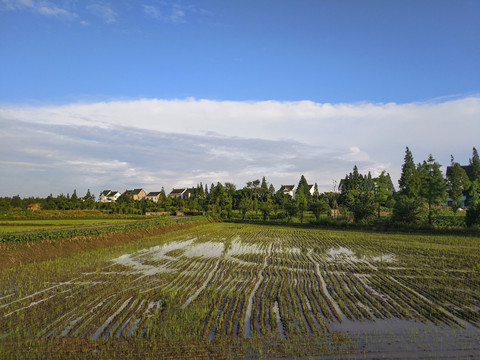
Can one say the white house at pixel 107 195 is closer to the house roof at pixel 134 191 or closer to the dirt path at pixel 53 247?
the house roof at pixel 134 191

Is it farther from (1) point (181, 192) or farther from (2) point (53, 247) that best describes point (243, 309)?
(1) point (181, 192)

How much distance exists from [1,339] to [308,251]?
16.1m

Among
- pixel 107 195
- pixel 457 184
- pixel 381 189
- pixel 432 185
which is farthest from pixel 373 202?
pixel 107 195

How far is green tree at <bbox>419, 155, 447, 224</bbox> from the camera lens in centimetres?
3241

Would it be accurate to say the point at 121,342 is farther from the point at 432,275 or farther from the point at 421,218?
the point at 421,218

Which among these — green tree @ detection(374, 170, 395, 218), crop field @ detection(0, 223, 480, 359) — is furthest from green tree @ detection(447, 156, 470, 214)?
crop field @ detection(0, 223, 480, 359)

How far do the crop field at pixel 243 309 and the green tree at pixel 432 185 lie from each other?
1976 centimetres

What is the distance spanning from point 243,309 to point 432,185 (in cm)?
3162

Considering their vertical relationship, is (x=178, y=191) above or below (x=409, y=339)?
→ above

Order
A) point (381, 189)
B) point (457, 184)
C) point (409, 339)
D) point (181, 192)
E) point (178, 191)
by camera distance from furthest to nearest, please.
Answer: point (178, 191), point (181, 192), point (457, 184), point (381, 189), point (409, 339)

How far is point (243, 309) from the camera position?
8539 millimetres

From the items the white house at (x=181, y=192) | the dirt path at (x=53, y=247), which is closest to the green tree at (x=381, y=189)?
the dirt path at (x=53, y=247)

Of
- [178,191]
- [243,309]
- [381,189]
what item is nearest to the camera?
[243,309]

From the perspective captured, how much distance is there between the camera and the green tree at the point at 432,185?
32.4m
